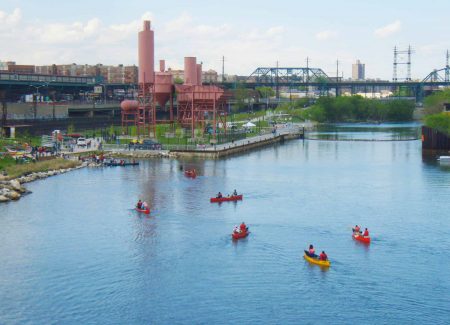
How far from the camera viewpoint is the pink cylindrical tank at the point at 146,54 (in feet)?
310

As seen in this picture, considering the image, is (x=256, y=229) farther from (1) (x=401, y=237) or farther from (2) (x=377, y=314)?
(2) (x=377, y=314)

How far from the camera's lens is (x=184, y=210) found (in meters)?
51.3

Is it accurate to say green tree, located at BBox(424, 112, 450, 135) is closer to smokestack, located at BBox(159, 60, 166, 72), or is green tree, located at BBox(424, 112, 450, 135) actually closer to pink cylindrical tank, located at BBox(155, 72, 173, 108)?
pink cylindrical tank, located at BBox(155, 72, 173, 108)

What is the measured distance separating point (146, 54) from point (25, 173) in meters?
34.5

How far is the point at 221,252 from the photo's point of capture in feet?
133

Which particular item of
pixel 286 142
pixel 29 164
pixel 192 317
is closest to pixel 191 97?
pixel 286 142

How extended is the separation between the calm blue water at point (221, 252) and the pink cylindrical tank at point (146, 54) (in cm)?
3024

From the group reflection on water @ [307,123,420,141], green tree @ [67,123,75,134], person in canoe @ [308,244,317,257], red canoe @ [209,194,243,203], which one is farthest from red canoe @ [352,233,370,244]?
reflection on water @ [307,123,420,141]

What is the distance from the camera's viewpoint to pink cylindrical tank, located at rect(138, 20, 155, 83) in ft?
310

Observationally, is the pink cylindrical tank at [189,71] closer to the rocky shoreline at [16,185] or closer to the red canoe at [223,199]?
the rocky shoreline at [16,185]

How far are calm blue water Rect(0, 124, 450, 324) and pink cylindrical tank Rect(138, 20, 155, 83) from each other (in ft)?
99.2

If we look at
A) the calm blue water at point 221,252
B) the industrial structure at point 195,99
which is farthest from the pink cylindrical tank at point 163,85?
the calm blue water at point 221,252

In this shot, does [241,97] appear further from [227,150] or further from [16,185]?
[16,185]

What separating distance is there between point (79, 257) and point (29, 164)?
1234 inches
